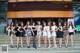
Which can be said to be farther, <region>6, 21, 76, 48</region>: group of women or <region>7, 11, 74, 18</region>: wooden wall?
<region>7, 11, 74, 18</region>: wooden wall

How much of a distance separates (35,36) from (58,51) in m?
2.14

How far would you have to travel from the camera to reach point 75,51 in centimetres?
2177

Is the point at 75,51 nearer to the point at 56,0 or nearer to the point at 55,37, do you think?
the point at 55,37

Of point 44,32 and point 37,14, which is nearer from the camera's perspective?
point 44,32

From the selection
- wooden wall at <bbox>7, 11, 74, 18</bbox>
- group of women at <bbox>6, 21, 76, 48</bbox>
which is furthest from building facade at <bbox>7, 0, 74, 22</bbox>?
group of women at <bbox>6, 21, 76, 48</bbox>

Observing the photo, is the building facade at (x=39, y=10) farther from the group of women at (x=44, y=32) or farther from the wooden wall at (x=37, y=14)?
the group of women at (x=44, y=32)

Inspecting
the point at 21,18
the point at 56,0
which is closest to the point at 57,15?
the point at 56,0

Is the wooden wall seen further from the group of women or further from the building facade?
the group of women

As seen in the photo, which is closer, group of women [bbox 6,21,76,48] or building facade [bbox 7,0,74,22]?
group of women [bbox 6,21,76,48]

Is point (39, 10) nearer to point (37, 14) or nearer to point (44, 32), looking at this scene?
point (37, 14)

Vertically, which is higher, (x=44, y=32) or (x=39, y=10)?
(x=39, y=10)

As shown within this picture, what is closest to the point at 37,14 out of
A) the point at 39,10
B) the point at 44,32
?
the point at 39,10

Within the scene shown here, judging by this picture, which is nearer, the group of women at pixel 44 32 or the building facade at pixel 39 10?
the group of women at pixel 44 32

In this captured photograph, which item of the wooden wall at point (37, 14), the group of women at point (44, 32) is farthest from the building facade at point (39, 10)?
the group of women at point (44, 32)
